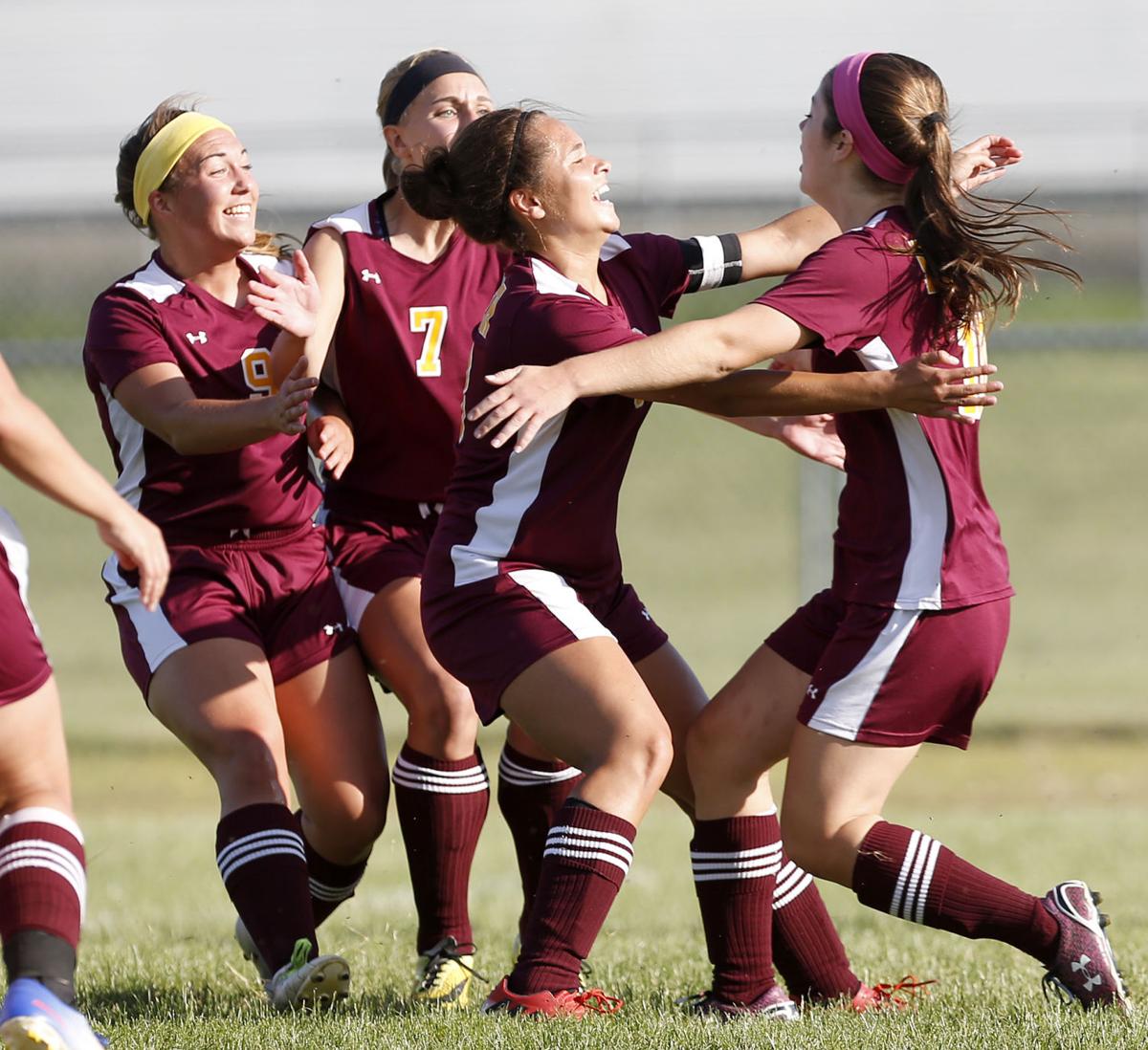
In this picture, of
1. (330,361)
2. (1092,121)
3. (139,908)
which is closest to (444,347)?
(330,361)

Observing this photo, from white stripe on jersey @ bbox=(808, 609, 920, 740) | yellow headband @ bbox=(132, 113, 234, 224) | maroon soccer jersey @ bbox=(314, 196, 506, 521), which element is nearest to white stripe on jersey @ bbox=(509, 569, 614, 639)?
white stripe on jersey @ bbox=(808, 609, 920, 740)

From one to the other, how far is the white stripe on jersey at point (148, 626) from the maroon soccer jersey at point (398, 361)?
659 mm

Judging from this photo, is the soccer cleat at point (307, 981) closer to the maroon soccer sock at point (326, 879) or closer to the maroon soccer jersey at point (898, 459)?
the maroon soccer sock at point (326, 879)

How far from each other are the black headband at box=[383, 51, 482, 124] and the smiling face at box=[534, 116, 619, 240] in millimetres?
844

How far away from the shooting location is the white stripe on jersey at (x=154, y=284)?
14.9 ft

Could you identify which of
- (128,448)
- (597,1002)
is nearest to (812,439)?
(597,1002)

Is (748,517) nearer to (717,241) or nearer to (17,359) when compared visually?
(17,359)

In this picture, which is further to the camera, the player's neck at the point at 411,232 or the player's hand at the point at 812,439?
the player's neck at the point at 411,232

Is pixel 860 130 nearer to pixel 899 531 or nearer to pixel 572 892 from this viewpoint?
pixel 899 531

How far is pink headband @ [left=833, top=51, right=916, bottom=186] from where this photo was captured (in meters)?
3.93

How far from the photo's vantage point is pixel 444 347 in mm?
4719

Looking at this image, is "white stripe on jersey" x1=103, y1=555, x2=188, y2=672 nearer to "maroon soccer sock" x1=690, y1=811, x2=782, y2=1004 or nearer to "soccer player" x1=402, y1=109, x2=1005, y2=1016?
"soccer player" x1=402, y1=109, x2=1005, y2=1016

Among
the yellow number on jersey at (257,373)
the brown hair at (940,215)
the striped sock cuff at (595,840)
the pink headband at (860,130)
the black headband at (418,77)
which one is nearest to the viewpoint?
the striped sock cuff at (595,840)

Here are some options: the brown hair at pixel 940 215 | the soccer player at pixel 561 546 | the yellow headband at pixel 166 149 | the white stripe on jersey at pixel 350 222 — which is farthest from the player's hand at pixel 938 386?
the yellow headband at pixel 166 149
